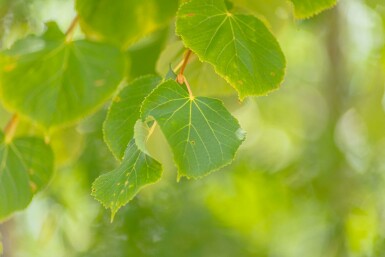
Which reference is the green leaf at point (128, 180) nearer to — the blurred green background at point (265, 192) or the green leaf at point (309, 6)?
the green leaf at point (309, 6)

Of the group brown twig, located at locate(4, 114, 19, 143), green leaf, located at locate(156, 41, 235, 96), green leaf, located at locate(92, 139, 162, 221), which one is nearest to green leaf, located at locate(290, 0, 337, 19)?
green leaf, located at locate(156, 41, 235, 96)

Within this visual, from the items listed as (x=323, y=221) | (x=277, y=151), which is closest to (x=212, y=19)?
(x=323, y=221)

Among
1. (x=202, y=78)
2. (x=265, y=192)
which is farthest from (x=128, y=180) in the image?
(x=265, y=192)

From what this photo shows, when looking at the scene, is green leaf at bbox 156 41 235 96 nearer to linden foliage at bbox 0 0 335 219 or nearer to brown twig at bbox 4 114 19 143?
linden foliage at bbox 0 0 335 219

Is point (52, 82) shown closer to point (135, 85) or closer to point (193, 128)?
point (135, 85)

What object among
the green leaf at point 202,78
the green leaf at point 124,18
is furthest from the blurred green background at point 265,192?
the green leaf at point 202,78

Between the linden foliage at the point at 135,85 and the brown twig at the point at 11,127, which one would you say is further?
the brown twig at the point at 11,127
